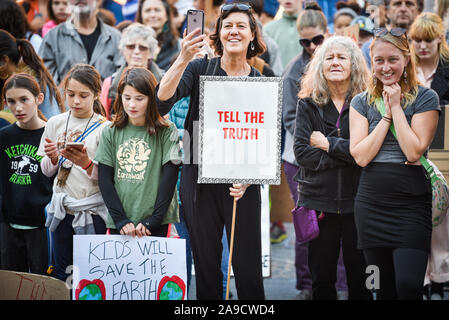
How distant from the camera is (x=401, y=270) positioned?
13.6 ft

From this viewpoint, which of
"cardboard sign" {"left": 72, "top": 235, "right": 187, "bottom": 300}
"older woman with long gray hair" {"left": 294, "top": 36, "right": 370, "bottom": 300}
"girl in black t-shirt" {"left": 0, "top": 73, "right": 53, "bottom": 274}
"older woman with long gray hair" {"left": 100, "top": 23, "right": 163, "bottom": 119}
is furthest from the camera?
"older woman with long gray hair" {"left": 100, "top": 23, "right": 163, "bottom": 119}

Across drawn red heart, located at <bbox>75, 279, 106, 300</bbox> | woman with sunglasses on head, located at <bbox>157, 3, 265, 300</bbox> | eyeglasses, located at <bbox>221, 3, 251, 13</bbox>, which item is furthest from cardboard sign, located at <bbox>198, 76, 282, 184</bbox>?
drawn red heart, located at <bbox>75, 279, 106, 300</bbox>

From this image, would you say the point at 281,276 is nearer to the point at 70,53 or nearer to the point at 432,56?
the point at 432,56

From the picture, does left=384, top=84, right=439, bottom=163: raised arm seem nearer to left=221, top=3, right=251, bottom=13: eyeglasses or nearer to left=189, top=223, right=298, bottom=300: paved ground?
left=221, top=3, right=251, bottom=13: eyeglasses

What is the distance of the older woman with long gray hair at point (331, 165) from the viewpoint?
489 cm

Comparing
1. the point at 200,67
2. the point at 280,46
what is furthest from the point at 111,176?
the point at 280,46

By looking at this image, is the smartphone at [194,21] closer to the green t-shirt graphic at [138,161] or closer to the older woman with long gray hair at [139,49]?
the green t-shirt graphic at [138,161]

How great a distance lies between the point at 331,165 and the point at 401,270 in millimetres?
1023

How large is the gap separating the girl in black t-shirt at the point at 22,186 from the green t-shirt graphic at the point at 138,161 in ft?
2.44

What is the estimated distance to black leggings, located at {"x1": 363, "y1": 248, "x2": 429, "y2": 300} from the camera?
162 inches

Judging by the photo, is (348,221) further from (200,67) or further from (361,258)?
(200,67)

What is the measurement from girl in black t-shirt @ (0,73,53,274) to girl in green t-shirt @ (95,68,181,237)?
2.45 ft

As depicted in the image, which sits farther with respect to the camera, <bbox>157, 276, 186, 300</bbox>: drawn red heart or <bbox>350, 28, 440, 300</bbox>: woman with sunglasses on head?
<bbox>157, 276, 186, 300</bbox>: drawn red heart

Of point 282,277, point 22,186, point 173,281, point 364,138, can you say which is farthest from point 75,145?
point 282,277
